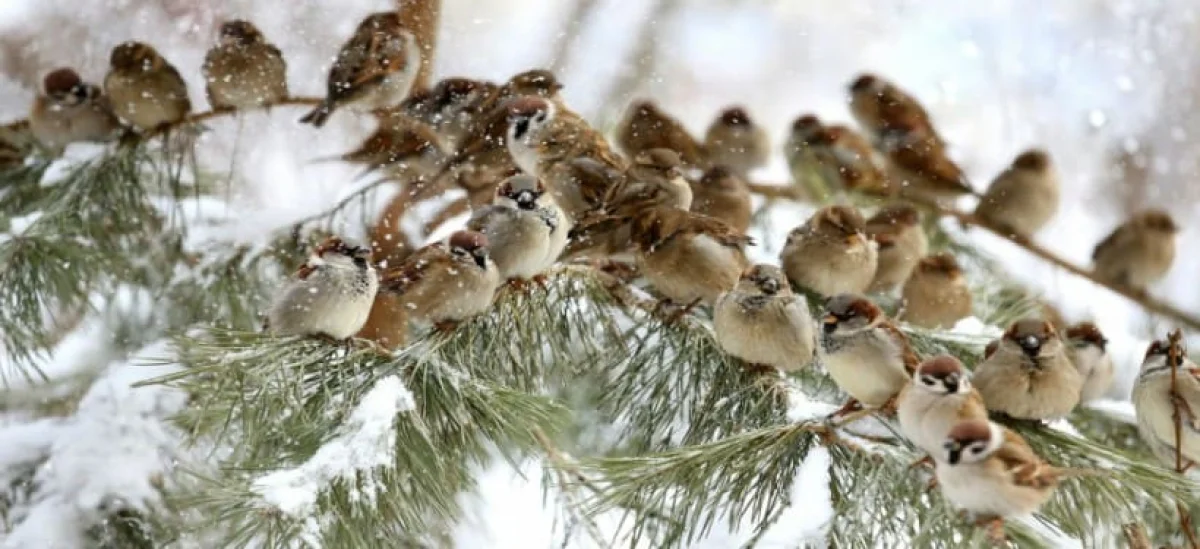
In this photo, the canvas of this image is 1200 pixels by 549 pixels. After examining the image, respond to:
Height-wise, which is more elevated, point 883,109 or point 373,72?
point 373,72

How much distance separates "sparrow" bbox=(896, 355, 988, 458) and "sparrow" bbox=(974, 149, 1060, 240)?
229 centimetres

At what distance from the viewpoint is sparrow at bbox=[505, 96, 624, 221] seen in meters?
A: 2.88

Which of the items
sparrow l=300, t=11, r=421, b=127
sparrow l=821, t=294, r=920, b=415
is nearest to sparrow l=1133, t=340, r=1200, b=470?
sparrow l=821, t=294, r=920, b=415

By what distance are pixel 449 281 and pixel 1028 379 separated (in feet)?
2.80

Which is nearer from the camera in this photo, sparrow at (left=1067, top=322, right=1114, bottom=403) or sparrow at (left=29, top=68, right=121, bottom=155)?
sparrow at (left=1067, top=322, right=1114, bottom=403)

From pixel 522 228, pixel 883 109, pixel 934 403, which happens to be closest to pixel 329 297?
pixel 522 228

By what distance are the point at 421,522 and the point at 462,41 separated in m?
4.31

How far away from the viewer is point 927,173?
404cm

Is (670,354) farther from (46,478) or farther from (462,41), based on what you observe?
(462,41)

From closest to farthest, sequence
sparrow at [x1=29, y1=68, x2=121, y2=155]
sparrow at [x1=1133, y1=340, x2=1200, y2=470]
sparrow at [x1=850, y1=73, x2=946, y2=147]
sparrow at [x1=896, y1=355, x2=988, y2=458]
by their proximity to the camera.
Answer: sparrow at [x1=896, y1=355, x2=988, y2=458] → sparrow at [x1=1133, y1=340, x2=1200, y2=470] → sparrow at [x1=29, y1=68, x2=121, y2=155] → sparrow at [x1=850, y1=73, x2=946, y2=147]

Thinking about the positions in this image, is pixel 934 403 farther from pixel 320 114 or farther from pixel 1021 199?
pixel 1021 199

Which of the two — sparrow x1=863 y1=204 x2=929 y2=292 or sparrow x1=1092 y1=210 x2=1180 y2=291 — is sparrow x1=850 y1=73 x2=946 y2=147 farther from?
sparrow x1=863 y1=204 x2=929 y2=292

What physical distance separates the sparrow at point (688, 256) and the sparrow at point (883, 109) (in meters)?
1.77

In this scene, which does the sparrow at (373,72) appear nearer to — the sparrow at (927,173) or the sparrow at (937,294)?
Result: the sparrow at (937,294)
